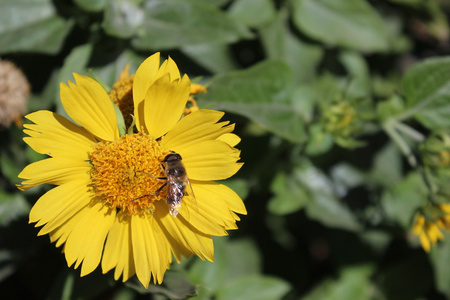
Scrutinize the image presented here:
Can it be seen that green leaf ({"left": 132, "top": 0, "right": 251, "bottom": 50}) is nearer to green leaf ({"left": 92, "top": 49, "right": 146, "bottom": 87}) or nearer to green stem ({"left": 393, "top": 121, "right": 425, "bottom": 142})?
green leaf ({"left": 92, "top": 49, "right": 146, "bottom": 87})

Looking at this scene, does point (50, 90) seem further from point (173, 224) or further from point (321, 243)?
point (321, 243)

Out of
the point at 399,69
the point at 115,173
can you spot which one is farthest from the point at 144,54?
the point at 399,69

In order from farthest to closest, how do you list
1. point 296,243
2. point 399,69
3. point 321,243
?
point 399,69
point 321,243
point 296,243

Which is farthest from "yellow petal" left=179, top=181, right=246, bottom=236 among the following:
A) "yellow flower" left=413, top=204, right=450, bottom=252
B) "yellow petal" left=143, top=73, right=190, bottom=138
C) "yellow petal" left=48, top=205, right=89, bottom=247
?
"yellow flower" left=413, top=204, right=450, bottom=252

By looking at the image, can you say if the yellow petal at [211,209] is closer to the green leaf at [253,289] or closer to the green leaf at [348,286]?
the green leaf at [253,289]

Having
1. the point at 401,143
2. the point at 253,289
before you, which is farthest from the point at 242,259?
the point at 401,143

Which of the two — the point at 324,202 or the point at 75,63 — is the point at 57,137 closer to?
the point at 75,63
